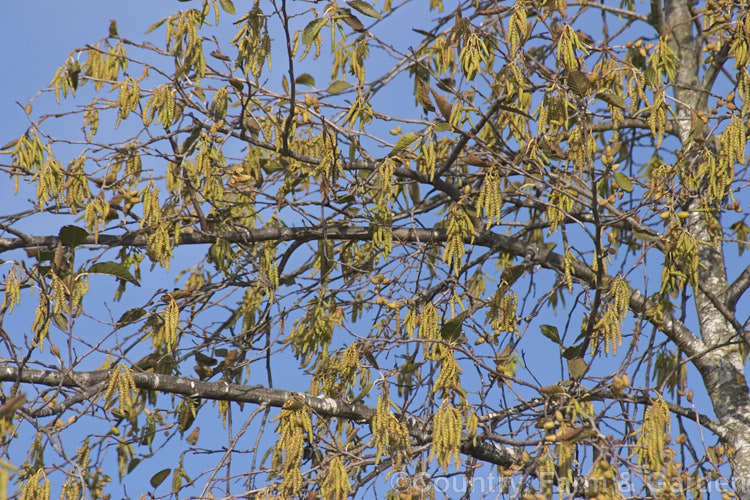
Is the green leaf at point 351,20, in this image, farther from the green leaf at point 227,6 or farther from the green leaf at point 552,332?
the green leaf at point 552,332

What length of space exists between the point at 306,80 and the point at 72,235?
143 centimetres

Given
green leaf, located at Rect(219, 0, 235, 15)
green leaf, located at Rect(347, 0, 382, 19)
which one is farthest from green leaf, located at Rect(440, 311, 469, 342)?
green leaf, located at Rect(219, 0, 235, 15)

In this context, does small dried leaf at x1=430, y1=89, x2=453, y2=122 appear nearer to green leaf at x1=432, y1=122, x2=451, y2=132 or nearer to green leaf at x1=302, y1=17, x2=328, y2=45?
green leaf at x1=432, y1=122, x2=451, y2=132

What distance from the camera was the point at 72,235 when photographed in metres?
3.85

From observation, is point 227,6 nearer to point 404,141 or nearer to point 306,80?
point 306,80

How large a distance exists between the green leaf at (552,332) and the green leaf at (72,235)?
2.14 m

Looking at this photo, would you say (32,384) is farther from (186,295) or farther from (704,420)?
(704,420)

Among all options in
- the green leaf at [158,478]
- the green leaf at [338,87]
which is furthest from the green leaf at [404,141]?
the green leaf at [158,478]

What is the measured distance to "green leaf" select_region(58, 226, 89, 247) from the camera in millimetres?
3802

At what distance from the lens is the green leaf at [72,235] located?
380 cm

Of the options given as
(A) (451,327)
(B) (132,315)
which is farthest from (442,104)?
(B) (132,315)

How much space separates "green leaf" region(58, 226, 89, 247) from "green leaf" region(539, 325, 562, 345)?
214cm

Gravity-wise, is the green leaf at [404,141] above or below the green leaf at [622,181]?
above

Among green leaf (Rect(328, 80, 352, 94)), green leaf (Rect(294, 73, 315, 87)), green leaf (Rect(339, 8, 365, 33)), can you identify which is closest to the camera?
green leaf (Rect(339, 8, 365, 33))
